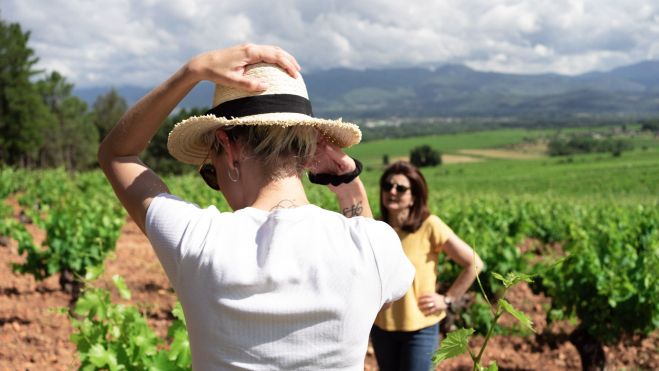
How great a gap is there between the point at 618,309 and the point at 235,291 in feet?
18.3

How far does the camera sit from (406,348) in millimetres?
3393

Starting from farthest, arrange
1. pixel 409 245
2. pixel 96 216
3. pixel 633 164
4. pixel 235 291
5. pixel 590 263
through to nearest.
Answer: pixel 633 164 → pixel 96 216 → pixel 590 263 → pixel 409 245 → pixel 235 291

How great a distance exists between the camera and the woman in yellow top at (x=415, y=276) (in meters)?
3.36

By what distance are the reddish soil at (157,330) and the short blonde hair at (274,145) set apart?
3.37 m

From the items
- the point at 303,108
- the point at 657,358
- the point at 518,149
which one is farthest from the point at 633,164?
the point at 303,108

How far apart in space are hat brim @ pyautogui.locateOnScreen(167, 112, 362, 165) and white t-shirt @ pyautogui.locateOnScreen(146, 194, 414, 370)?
227 millimetres

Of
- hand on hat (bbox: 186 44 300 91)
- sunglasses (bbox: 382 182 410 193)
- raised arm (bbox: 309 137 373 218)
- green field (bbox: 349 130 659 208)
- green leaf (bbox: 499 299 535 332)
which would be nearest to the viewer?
green leaf (bbox: 499 299 535 332)

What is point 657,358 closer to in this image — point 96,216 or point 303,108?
point 303,108

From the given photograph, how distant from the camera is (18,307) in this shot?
7.16 metres

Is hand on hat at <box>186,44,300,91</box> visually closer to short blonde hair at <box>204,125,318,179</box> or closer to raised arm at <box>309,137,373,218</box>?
short blonde hair at <box>204,125,318,179</box>

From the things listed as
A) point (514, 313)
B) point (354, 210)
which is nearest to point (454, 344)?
point (514, 313)

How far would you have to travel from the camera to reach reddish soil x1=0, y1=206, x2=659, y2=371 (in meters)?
5.46

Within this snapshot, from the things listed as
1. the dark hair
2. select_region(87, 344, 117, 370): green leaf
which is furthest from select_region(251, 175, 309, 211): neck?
the dark hair

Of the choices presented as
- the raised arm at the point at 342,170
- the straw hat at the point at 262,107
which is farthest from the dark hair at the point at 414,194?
the straw hat at the point at 262,107
